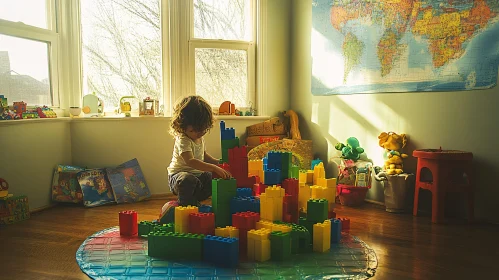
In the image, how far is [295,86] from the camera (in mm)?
4359

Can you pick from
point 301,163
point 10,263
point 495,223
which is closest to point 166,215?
point 10,263

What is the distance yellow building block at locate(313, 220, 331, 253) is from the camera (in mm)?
2275

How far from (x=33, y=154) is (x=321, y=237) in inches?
88.4

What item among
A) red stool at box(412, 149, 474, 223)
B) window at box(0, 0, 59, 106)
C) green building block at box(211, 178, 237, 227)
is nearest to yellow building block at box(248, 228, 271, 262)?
green building block at box(211, 178, 237, 227)

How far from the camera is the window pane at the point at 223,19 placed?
13.3 ft

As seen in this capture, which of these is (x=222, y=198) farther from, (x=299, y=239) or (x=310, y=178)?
(x=310, y=178)

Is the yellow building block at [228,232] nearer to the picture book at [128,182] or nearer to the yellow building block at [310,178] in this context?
the yellow building block at [310,178]

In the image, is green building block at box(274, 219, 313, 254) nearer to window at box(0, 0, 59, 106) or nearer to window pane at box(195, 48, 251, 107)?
window pane at box(195, 48, 251, 107)

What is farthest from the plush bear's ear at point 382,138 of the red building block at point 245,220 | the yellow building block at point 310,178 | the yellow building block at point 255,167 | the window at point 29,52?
the window at point 29,52

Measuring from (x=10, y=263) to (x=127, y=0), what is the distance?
100 inches

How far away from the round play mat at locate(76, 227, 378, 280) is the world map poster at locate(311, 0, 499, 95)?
144 cm

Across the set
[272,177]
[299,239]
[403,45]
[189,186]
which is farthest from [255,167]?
[403,45]

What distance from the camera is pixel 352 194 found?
3418 millimetres

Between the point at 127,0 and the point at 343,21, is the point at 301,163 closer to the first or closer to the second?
the point at 343,21
